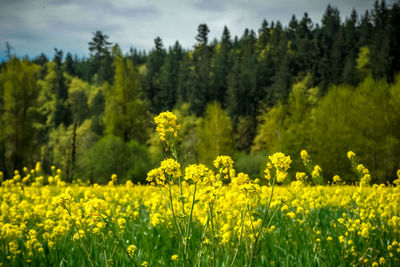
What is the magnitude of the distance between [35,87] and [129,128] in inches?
404

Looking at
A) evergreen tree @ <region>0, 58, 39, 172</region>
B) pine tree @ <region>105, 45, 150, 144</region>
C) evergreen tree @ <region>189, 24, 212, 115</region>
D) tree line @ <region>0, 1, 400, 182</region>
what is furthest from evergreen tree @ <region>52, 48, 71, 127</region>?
evergreen tree @ <region>0, 58, 39, 172</region>

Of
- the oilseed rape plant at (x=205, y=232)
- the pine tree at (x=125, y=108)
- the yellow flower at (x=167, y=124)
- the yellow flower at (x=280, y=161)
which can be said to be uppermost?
the pine tree at (x=125, y=108)

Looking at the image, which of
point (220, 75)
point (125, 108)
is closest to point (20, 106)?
point (125, 108)

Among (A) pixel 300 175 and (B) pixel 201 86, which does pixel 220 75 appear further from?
(A) pixel 300 175

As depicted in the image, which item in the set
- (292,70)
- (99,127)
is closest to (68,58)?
(99,127)

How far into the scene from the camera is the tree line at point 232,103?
24.5 meters

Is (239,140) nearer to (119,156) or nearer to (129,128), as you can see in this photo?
(129,128)

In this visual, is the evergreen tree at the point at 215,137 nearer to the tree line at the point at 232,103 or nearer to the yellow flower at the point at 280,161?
the tree line at the point at 232,103

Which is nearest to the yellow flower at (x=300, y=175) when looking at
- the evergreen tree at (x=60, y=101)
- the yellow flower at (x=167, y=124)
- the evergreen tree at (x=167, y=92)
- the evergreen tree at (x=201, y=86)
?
the yellow flower at (x=167, y=124)

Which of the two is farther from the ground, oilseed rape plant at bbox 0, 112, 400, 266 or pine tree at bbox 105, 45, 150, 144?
pine tree at bbox 105, 45, 150, 144

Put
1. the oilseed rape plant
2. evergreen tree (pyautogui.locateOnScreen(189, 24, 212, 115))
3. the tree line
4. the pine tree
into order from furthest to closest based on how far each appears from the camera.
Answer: evergreen tree (pyautogui.locateOnScreen(189, 24, 212, 115)), the pine tree, the tree line, the oilseed rape plant

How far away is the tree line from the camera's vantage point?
24531mm

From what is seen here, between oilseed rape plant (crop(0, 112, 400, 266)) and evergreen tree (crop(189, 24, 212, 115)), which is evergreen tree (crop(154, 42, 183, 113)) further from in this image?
oilseed rape plant (crop(0, 112, 400, 266))

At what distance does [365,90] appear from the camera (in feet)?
83.6
